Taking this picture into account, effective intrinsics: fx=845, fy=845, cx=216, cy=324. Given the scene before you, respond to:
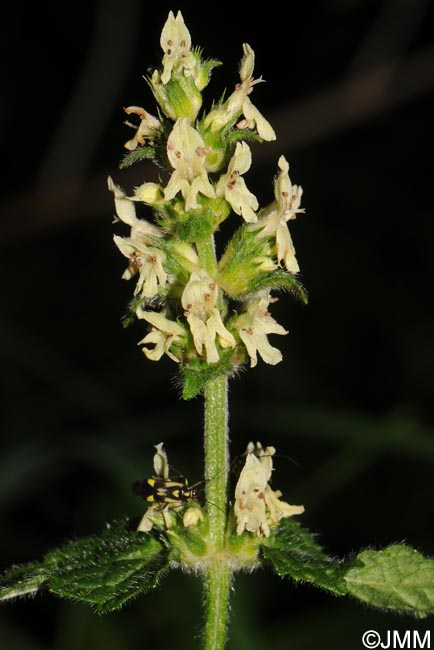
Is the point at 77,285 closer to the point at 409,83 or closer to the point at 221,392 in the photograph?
the point at 409,83

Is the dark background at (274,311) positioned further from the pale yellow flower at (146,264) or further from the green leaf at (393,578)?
the pale yellow flower at (146,264)

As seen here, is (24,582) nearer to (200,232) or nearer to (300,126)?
(200,232)

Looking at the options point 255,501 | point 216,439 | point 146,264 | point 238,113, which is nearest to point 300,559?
point 255,501

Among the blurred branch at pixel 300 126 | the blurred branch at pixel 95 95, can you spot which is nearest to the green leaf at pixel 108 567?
the blurred branch at pixel 300 126

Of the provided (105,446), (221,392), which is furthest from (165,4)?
(221,392)

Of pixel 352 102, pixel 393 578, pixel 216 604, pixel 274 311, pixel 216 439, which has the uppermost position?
pixel 352 102

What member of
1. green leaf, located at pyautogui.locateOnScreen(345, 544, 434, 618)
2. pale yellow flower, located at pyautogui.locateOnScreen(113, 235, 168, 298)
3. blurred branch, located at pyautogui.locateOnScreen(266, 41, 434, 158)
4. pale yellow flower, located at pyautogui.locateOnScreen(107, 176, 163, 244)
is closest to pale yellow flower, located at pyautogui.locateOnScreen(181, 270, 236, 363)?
pale yellow flower, located at pyautogui.locateOnScreen(113, 235, 168, 298)
